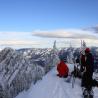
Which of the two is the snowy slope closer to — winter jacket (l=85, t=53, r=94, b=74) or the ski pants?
the ski pants

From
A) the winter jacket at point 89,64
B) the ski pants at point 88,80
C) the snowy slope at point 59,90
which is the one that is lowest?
the snowy slope at point 59,90

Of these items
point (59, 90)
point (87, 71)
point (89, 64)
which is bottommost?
point (59, 90)

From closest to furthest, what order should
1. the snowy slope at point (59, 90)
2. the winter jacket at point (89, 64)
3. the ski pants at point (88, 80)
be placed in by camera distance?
1. the winter jacket at point (89, 64)
2. the ski pants at point (88, 80)
3. the snowy slope at point (59, 90)

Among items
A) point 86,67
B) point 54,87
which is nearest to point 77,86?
point 54,87

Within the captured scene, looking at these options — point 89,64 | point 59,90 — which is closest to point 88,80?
point 89,64

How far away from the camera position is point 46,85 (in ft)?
80.7

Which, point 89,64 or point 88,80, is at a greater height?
point 89,64

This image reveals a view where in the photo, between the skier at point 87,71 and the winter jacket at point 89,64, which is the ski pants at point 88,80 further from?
the winter jacket at point 89,64

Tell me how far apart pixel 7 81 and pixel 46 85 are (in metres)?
5.44

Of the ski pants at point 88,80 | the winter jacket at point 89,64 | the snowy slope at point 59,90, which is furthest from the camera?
the snowy slope at point 59,90

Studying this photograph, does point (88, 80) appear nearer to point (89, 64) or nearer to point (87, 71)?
point (87, 71)

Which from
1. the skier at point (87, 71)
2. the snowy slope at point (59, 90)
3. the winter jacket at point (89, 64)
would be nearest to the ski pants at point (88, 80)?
the skier at point (87, 71)

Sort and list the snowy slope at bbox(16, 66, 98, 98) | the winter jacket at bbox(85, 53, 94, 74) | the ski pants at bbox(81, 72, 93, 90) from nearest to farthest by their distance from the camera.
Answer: the winter jacket at bbox(85, 53, 94, 74), the ski pants at bbox(81, 72, 93, 90), the snowy slope at bbox(16, 66, 98, 98)

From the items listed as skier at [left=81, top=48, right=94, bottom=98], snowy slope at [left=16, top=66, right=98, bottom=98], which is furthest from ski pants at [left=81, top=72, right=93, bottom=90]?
snowy slope at [left=16, top=66, right=98, bottom=98]
